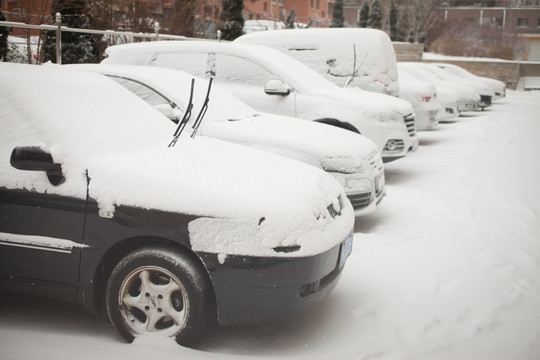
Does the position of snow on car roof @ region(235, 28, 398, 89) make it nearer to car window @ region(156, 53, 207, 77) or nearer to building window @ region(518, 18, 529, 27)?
car window @ region(156, 53, 207, 77)

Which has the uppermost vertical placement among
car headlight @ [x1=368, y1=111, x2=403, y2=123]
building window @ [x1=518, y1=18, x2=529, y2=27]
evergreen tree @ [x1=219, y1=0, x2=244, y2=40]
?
building window @ [x1=518, y1=18, x2=529, y2=27]

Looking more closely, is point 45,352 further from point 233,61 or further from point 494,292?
point 233,61

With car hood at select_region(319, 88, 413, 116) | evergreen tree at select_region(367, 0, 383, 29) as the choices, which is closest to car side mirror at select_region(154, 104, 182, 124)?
car hood at select_region(319, 88, 413, 116)

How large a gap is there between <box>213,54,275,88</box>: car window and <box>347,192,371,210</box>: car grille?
108 inches

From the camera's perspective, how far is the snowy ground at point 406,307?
11.6 ft

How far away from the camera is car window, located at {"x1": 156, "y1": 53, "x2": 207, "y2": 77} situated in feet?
26.5

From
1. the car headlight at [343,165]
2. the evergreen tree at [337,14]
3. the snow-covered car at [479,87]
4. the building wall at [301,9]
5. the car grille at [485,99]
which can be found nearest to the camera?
the car headlight at [343,165]

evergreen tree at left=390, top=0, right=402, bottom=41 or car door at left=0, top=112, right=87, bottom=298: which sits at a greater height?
evergreen tree at left=390, top=0, right=402, bottom=41

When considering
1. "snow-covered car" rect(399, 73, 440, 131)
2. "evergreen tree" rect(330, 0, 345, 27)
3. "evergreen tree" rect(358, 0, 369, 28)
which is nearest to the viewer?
"snow-covered car" rect(399, 73, 440, 131)

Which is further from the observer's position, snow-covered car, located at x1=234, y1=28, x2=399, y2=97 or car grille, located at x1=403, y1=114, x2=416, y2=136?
snow-covered car, located at x1=234, y1=28, x2=399, y2=97

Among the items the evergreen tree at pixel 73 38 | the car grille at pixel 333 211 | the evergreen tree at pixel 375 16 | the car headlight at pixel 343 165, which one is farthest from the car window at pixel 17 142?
the evergreen tree at pixel 375 16

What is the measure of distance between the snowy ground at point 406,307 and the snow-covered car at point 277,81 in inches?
41.3

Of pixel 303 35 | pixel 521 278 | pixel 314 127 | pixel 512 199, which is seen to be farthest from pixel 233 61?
pixel 521 278

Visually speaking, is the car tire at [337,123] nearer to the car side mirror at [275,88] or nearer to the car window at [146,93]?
the car side mirror at [275,88]
